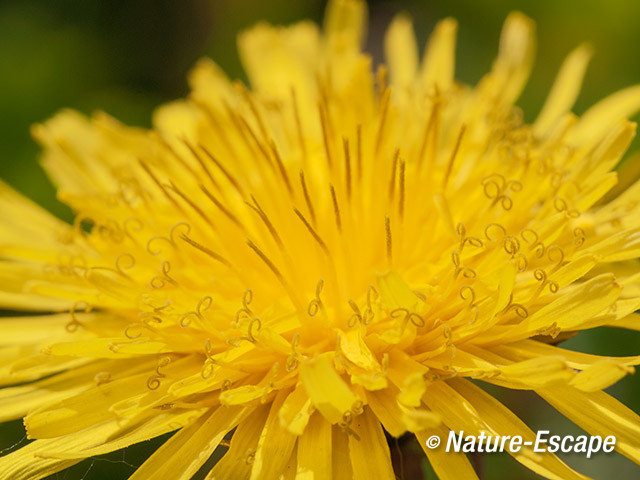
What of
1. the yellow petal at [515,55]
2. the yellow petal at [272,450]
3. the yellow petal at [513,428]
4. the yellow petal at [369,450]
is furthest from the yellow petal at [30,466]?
the yellow petal at [515,55]

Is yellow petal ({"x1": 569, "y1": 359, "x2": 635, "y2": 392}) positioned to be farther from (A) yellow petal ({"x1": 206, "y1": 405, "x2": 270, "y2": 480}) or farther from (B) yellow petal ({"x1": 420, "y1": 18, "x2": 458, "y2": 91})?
(B) yellow petal ({"x1": 420, "y1": 18, "x2": 458, "y2": 91})

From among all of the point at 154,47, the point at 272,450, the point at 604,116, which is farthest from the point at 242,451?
the point at 154,47

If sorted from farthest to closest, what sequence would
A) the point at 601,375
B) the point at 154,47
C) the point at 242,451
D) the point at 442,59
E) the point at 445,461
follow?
the point at 154,47
the point at 442,59
the point at 242,451
the point at 445,461
the point at 601,375

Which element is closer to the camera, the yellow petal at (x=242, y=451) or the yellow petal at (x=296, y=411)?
the yellow petal at (x=296, y=411)

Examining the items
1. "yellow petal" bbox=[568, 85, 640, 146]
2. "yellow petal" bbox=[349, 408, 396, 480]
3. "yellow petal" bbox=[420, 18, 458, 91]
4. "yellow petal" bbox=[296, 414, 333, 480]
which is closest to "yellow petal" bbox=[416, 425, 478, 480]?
"yellow petal" bbox=[349, 408, 396, 480]

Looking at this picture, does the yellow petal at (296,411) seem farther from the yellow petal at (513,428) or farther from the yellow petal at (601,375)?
the yellow petal at (601,375)

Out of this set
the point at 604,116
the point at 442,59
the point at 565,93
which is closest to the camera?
the point at 604,116

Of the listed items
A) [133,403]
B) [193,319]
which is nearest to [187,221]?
[193,319]

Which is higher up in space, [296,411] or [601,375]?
[296,411]

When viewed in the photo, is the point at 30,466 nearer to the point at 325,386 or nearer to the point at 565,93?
the point at 325,386

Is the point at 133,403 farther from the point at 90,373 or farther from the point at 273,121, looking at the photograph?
the point at 273,121
